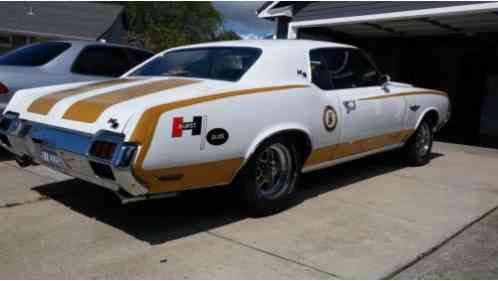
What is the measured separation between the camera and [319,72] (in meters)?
4.47

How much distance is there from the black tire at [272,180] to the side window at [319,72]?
69 centimetres

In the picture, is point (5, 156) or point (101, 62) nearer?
point (5, 156)

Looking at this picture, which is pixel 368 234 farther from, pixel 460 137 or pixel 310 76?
pixel 460 137

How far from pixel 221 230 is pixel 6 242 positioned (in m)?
1.53

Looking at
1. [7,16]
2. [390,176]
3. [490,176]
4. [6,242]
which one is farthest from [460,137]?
[7,16]

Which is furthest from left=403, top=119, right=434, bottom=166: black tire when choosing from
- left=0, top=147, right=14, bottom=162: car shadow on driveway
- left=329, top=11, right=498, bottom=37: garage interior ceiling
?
left=0, top=147, right=14, bottom=162: car shadow on driveway

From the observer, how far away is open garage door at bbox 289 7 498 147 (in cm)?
1060

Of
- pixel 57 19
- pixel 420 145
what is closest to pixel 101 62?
pixel 420 145

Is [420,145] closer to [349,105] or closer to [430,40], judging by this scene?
[349,105]

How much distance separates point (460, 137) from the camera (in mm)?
10656

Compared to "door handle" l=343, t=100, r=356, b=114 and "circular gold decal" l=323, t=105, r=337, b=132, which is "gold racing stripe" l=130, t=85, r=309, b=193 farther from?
"door handle" l=343, t=100, r=356, b=114

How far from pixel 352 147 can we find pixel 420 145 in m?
2.05

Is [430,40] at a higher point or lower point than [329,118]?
higher

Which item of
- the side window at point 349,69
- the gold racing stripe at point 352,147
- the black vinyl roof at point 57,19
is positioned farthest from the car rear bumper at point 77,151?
the black vinyl roof at point 57,19
